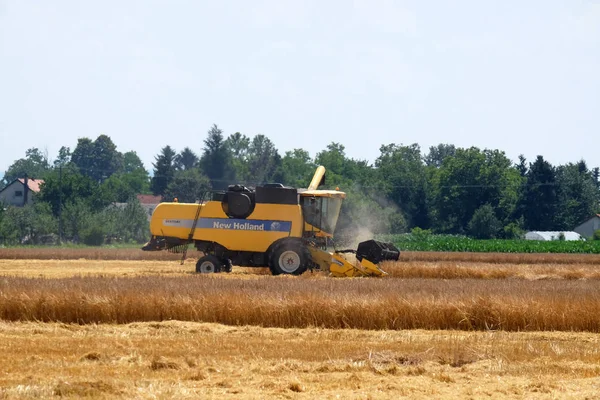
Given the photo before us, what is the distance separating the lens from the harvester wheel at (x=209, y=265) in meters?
26.5

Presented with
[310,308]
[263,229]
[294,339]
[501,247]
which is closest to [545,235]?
[501,247]

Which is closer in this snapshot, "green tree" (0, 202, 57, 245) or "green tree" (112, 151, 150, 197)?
"green tree" (0, 202, 57, 245)

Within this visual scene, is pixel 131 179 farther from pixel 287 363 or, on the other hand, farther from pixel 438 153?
pixel 287 363

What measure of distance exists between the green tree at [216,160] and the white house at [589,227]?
123 feet

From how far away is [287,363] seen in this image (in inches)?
463

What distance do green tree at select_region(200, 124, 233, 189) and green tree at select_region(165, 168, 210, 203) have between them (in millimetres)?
1212


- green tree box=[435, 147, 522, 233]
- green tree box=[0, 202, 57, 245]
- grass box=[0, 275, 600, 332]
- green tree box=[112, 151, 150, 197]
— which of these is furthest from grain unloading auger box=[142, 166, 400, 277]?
green tree box=[112, 151, 150, 197]

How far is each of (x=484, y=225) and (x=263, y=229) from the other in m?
61.8

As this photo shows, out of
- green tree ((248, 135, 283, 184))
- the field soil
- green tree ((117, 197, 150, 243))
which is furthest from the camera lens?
green tree ((248, 135, 283, 184))

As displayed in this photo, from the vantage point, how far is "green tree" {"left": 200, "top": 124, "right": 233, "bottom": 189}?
92.5 metres

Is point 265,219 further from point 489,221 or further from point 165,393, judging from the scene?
point 489,221

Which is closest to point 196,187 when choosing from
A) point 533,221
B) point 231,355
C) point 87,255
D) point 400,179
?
point 400,179

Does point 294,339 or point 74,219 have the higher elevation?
point 74,219

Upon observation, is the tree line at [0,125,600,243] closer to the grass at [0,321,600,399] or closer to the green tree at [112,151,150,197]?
the green tree at [112,151,150,197]
